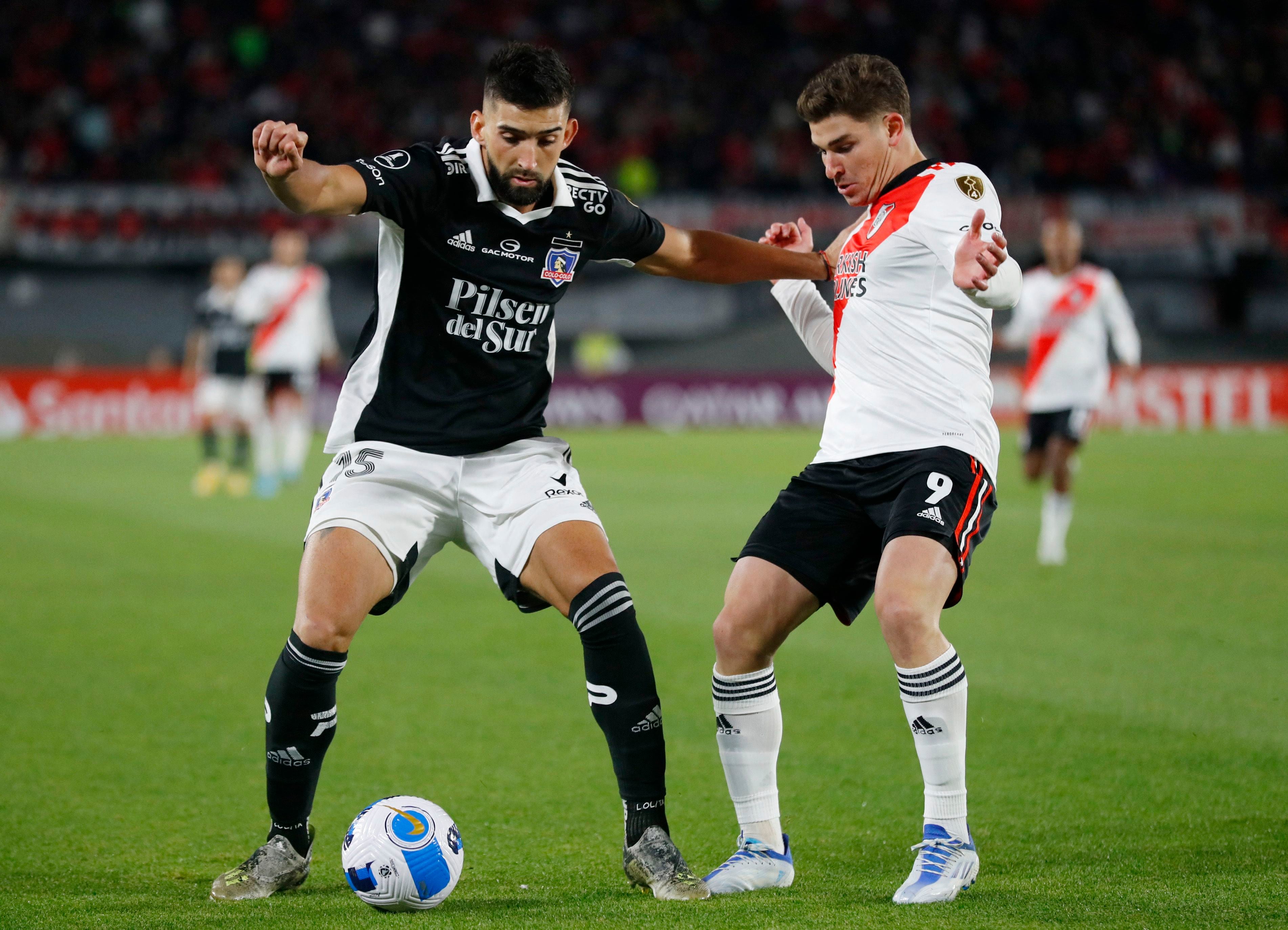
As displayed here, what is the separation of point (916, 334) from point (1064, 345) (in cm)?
780

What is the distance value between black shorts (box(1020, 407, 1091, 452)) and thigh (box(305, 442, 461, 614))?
800cm

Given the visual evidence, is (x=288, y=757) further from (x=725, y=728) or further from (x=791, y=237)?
(x=791, y=237)

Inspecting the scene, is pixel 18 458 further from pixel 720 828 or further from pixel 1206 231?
pixel 1206 231

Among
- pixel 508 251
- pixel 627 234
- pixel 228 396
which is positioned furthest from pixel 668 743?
pixel 228 396

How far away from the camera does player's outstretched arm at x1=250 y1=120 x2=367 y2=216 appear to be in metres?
3.78

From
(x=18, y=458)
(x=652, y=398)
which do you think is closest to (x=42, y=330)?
(x=18, y=458)

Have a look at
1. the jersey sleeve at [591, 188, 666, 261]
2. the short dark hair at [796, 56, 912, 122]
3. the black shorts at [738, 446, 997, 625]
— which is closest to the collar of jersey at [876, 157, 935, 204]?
the short dark hair at [796, 56, 912, 122]

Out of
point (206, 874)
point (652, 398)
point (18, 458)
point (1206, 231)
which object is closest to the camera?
point (206, 874)

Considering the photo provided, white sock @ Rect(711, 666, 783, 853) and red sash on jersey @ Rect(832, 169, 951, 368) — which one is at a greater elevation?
red sash on jersey @ Rect(832, 169, 951, 368)

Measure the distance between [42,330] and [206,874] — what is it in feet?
87.4

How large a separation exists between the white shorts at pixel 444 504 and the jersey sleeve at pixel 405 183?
26.2 inches

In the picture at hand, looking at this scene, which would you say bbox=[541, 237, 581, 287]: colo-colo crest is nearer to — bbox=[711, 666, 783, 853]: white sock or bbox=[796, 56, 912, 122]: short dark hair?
bbox=[796, 56, 912, 122]: short dark hair

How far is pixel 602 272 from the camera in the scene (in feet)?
99.2

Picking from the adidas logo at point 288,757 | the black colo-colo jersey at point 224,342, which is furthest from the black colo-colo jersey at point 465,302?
the black colo-colo jersey at point 224,342
